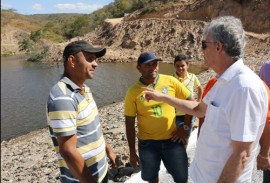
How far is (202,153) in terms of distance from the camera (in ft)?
6.93

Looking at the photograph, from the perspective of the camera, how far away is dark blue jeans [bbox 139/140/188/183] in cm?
326

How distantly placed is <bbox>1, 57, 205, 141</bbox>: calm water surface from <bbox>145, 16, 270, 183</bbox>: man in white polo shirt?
756cm

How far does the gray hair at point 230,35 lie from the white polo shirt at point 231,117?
73 millimetres

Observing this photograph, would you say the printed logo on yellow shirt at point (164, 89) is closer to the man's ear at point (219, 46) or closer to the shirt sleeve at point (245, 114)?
the man's ear at point (219, 46)

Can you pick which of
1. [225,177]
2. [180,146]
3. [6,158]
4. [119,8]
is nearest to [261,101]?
[225,177]

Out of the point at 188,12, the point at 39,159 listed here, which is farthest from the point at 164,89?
the point at 188,12

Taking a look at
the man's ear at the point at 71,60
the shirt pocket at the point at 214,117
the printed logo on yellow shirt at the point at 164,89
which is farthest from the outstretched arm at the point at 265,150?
the man's ear at the point at 71,60

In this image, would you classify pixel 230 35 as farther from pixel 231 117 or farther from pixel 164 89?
pixel 164 89

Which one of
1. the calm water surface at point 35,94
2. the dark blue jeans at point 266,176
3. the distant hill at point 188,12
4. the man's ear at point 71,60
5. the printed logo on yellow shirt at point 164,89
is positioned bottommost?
the calm water surface at point 35,94

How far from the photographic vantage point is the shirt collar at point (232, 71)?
6.08ft

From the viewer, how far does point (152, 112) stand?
3.22m

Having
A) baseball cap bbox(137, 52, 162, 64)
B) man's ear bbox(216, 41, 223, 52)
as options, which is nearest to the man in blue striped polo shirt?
baseball cap bbox(137, 52, 162, 64)

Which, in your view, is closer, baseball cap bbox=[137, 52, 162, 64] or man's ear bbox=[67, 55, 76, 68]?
man's ear bbox=[67, 55, 76, 68]

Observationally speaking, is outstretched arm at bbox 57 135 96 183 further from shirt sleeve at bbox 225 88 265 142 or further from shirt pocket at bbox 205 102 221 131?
shirt sleeve at bbox 225 88 265 142
